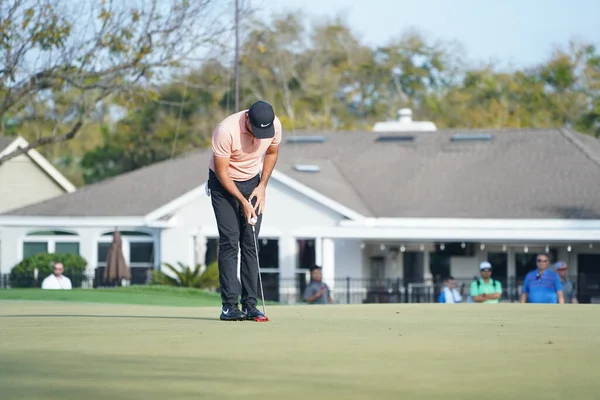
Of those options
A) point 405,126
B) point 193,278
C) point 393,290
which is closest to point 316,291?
point 393,290

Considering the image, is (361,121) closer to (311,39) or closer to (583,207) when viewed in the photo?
(311,39)

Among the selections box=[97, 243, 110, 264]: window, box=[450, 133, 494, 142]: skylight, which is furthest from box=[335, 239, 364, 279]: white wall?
box=[97, 243, 110, 264]: window

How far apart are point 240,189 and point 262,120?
0.70m

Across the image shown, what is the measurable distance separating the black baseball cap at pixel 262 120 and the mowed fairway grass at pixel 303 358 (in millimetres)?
1296

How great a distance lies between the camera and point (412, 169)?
35219 mm

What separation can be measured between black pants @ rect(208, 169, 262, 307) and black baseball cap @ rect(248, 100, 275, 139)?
53cm

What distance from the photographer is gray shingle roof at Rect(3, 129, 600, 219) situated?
32.6 m

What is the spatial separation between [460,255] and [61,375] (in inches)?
1122

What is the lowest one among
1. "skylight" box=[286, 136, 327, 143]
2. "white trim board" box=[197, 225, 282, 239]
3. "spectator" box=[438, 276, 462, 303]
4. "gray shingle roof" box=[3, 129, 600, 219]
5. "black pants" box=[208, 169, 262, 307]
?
"spectator" box=[438, 276, 462, 303]

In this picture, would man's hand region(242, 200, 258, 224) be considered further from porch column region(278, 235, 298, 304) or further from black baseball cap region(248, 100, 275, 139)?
porch column region(278, 235, 298, 304)

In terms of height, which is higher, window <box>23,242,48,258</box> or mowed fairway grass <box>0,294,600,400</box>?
window <box>23,242,48,258</box>

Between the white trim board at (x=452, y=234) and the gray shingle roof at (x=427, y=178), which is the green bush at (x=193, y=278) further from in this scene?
the gray shingle roof at (x=427, y=178)

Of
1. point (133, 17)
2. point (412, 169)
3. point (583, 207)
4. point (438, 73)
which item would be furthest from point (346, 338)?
point (438, 73)

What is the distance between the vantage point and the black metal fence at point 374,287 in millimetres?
28297
